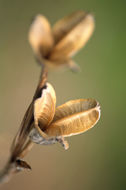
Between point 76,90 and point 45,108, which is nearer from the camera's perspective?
point 45,108

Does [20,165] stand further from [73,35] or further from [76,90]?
[76,90]

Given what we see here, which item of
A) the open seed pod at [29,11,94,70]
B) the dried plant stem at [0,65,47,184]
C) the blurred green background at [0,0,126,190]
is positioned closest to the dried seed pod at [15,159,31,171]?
the dried plant stem at [0,65,47,184]

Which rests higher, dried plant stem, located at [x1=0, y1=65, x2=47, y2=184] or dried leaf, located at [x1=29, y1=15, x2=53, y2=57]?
dried leaf, located at [x1=29, y1=15, x2=53, y2=57]

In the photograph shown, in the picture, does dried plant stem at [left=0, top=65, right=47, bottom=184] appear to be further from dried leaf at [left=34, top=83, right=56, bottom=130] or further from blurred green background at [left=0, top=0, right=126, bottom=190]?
blurred green background at [left=0, top=0, right=126, bottom=190]

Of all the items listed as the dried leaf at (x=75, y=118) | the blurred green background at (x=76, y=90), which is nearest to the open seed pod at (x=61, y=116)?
the dried leaf at (x=75, y=118)

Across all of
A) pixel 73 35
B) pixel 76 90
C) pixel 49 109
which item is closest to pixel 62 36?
pixel 73 35

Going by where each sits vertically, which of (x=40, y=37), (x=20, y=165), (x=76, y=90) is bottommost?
(x=20, y=165)
